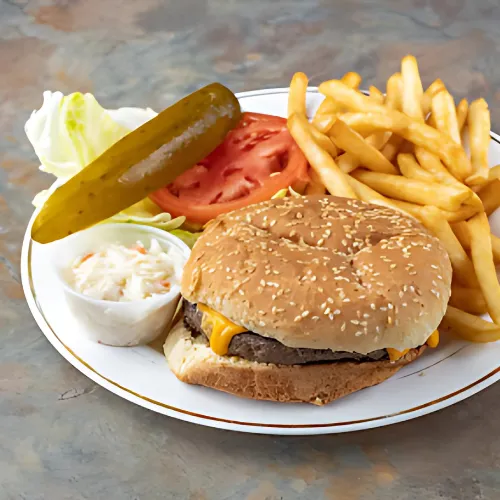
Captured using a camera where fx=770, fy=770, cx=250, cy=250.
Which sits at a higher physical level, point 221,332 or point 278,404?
point 221,332

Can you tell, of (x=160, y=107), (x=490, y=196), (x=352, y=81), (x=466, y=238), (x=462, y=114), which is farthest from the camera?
(x=160, y=107)

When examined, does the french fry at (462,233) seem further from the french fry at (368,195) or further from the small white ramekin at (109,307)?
the small white ramekin at (109,307)

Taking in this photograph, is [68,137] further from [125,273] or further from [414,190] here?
[414,190]

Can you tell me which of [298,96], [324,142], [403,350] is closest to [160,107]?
[298,96]

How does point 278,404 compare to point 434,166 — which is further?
point 434,166

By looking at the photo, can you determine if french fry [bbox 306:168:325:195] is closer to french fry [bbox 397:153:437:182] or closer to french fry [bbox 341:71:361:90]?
french fry [bbox 397:153:437:182]

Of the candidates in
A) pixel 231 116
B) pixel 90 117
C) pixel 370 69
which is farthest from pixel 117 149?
pixel 370 69

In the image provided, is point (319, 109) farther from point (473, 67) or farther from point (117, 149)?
point (473, 67)
